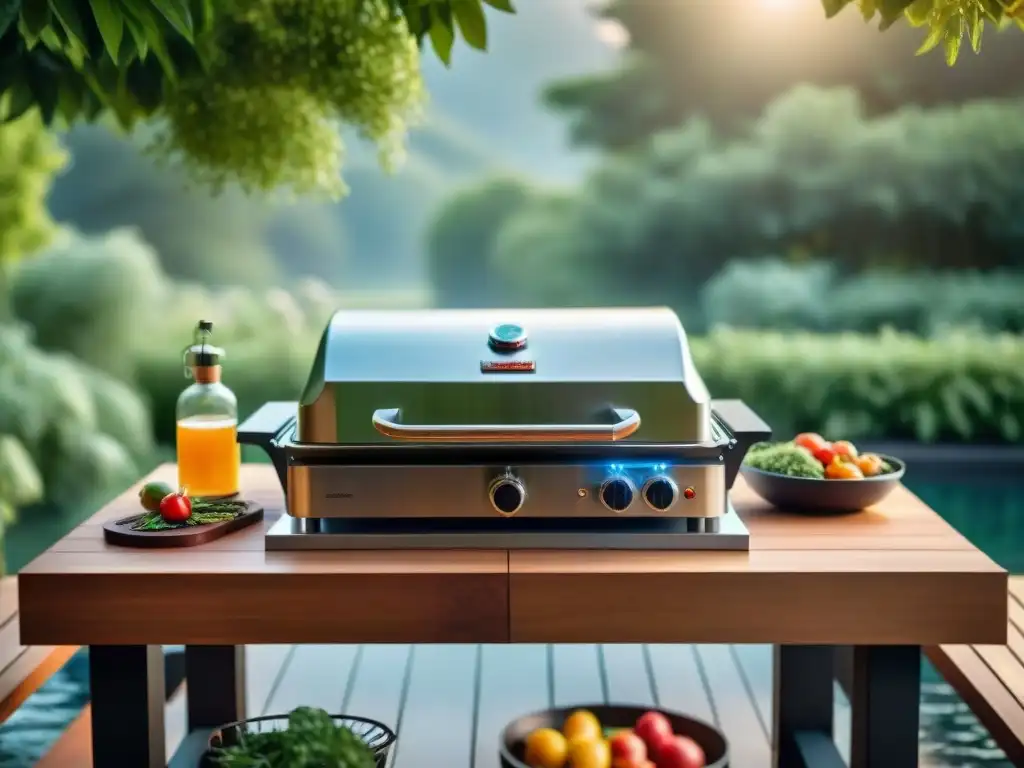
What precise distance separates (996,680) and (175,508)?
1588mm

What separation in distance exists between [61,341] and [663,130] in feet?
7.33

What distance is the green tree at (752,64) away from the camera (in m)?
4.83

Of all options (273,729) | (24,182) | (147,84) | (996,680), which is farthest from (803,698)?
(24,182)

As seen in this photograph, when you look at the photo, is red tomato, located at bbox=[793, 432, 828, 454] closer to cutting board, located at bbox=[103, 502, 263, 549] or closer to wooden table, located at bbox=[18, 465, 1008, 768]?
wooden table, located at bbox=[18, 465, 1008, 768]

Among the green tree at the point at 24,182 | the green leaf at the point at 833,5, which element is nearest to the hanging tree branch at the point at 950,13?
the green leaf at the point at 833,5

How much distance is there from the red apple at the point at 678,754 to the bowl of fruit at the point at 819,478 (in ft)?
1.60

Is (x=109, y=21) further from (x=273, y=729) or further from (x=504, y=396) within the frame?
(x=273, y=729)

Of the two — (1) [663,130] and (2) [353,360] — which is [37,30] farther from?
(1) [663,130]

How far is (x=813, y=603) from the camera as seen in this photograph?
2227 mm

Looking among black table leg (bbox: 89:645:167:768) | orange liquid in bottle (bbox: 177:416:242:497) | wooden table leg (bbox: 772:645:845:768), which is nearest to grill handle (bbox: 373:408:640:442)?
orange liquid in bottle (bbox: 177:416:242:497)

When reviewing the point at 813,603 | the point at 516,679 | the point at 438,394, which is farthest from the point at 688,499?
the point at 516,679

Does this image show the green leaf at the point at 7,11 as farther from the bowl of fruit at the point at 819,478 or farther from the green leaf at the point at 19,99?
the bowl of fruit at the point at 819,478

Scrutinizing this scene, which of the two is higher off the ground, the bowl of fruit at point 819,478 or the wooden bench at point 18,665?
the bowl of fruit at point 819,478

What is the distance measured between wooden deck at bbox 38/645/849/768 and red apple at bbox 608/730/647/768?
89 cm
